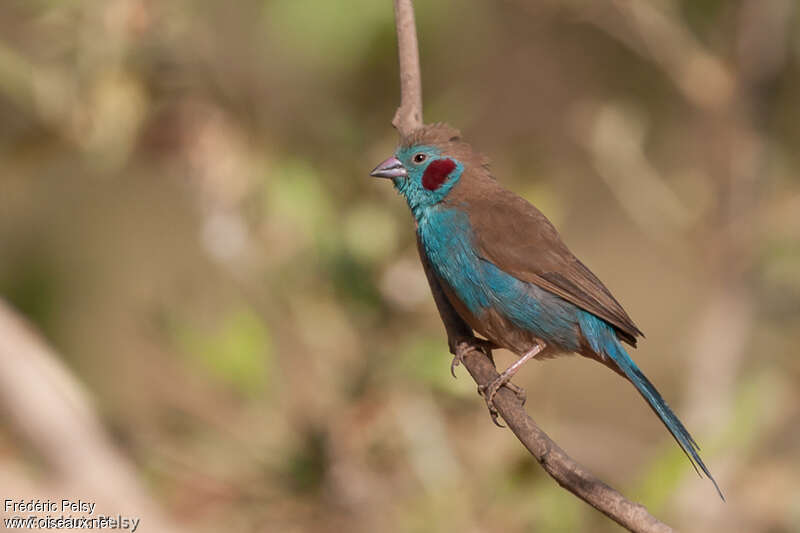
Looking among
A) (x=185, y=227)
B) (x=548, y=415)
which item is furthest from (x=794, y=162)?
(x=185, y=227)

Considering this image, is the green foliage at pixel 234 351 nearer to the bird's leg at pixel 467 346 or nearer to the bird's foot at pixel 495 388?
the bird's leg at pixel 467 346

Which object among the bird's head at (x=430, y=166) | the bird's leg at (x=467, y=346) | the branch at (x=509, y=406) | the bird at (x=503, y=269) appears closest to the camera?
the branch at (x=509, y=406)

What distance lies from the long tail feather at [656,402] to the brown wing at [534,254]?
6cm

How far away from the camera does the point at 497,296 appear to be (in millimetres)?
3318

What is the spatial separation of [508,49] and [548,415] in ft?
10.4

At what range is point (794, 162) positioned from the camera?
5289 mm

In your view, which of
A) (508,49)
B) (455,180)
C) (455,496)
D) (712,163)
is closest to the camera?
(455,180)

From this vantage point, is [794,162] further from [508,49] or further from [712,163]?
[508,49]

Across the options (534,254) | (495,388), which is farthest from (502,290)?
(495,388)

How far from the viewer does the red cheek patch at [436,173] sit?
11.5ft

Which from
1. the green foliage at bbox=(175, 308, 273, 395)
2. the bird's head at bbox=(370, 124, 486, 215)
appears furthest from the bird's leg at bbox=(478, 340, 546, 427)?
the green foliage at bbox=(175, 308, 273, 395)

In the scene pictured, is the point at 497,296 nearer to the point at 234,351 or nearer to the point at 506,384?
the point at 506,384

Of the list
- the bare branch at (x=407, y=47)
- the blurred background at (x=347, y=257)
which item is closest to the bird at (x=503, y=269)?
the bare branch at (x=407, y=47)

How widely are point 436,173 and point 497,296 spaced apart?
47 centimetres
